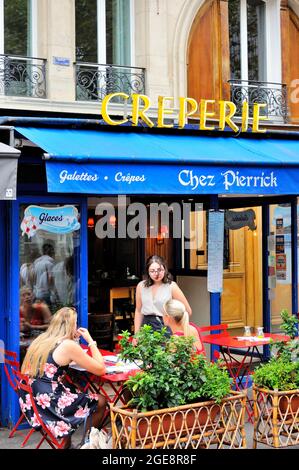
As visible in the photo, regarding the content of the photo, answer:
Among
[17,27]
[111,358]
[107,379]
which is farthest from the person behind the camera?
[17,27]

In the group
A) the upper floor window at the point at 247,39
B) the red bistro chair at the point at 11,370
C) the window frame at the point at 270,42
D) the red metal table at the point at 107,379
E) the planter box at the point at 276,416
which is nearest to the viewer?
the planter box at the point at 276,416

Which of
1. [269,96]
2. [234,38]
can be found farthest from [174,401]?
[234,38]

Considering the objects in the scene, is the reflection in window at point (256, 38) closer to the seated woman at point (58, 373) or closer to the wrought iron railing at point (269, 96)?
the wrought iron railing at point (269, 96)

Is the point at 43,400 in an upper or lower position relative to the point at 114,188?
lower

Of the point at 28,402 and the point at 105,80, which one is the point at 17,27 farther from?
the point at 28,402

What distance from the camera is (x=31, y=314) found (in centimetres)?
723

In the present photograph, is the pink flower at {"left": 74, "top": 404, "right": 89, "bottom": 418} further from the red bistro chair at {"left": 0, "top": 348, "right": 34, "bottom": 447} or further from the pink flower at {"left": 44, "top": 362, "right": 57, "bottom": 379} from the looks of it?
the red bistro chair at {"left": 0, "top": 348, "right": 34, "bottom": 447}

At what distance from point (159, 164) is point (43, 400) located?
277 cm

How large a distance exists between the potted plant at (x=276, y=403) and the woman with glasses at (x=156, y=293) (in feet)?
6.03

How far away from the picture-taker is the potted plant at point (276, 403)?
17.4ft

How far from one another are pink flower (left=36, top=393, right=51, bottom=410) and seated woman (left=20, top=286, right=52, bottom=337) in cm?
173

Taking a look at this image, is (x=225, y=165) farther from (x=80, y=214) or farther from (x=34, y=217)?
(x=34, y=217)

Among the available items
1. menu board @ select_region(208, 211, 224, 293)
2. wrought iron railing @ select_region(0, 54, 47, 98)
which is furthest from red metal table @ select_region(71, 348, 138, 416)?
wrought iron railing @ select_region(0, 54, 47, 98)

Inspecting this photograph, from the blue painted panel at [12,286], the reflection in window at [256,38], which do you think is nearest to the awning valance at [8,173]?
the blue painted panel at [12,286]
